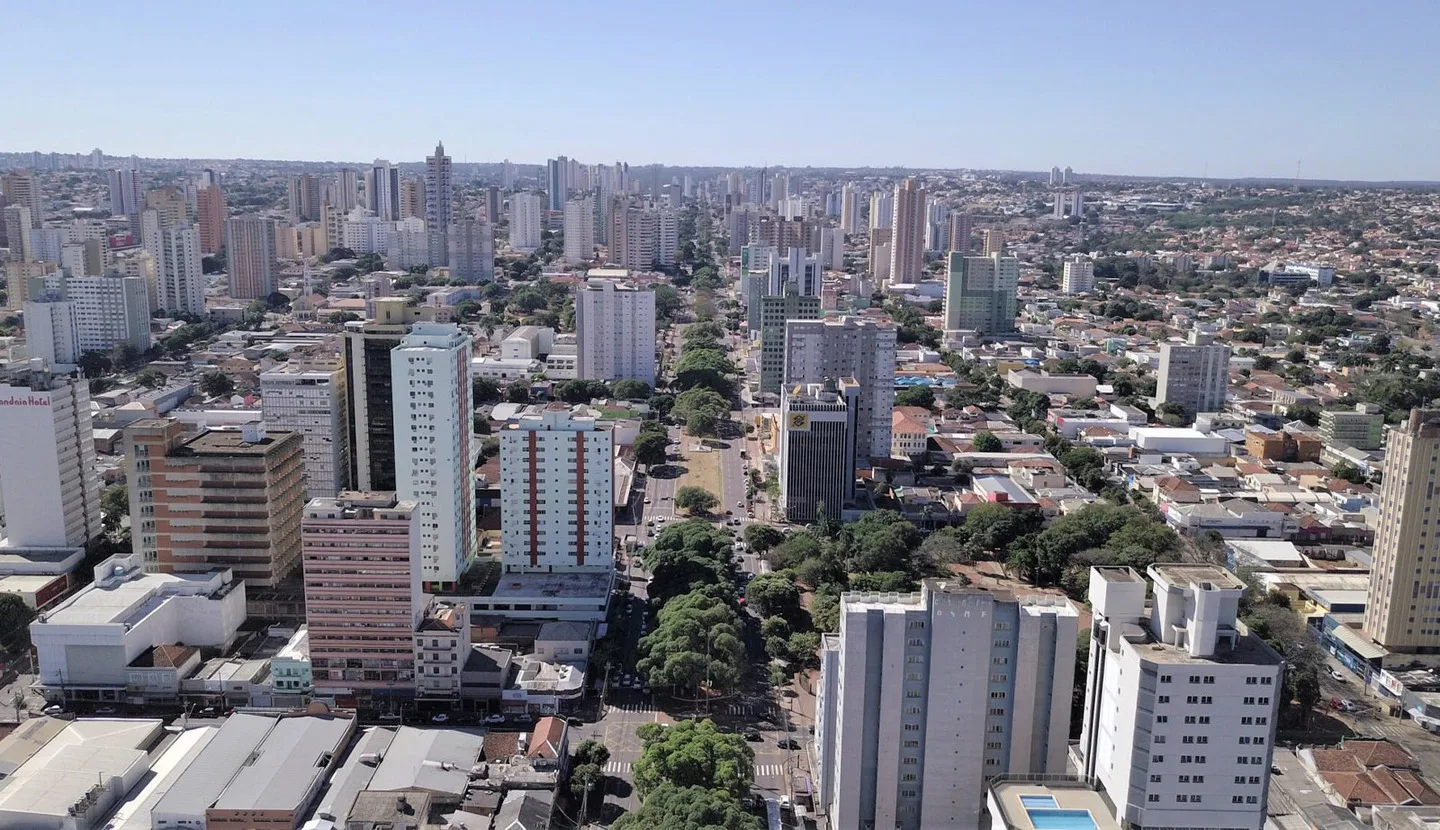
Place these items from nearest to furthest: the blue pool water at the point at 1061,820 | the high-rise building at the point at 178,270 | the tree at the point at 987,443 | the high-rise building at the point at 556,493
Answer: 1. the blue pool water at the point at 1061,820
2. the high-rise building at the point at 556,493
3. the tree at the point at 987,443
4. the high-rise building at the point at 178,270

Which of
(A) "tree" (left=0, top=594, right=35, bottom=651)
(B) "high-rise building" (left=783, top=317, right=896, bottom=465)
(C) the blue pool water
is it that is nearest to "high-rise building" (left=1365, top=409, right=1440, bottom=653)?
(C) the blue pool water

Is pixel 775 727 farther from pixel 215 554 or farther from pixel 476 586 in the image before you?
pixel 215 554

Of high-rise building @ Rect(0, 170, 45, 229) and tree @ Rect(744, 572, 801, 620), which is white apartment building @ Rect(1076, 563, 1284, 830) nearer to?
tree @ Rect(744, 572, 801, 620)

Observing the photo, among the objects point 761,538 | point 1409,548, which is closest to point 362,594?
point 761,538

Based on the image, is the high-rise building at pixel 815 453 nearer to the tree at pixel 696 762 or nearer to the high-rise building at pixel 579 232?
the tree at pixel 696 762

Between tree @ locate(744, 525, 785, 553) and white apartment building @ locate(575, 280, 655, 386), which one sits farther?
white apartment building @ locate(575, 280, 655, 386)

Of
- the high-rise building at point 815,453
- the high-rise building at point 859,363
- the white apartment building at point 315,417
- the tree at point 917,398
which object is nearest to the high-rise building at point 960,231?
the tree at point 917,398

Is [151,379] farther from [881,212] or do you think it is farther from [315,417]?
[881,212]
